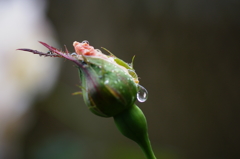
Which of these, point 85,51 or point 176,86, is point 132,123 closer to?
point 85,51

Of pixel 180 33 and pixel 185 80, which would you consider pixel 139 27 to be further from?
pixel 185 80

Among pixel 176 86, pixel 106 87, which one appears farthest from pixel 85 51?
pixel 176 86

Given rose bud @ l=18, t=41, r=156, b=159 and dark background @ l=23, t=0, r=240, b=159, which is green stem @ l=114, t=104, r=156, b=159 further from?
dark background @ l=23, t=0, r=240, b=159

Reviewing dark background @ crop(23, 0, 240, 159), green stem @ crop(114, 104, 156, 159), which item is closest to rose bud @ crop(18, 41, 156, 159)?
green stem @ crop(114, 104, 156, 159)

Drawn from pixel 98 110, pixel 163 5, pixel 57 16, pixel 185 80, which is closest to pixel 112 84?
pixel 98 110

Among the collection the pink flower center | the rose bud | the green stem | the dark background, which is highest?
the pink flower center

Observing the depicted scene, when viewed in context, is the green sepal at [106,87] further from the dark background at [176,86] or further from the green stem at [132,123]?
the dark background at [176,86]

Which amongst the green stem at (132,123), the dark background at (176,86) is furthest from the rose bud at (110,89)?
the dark background at (176,86)
